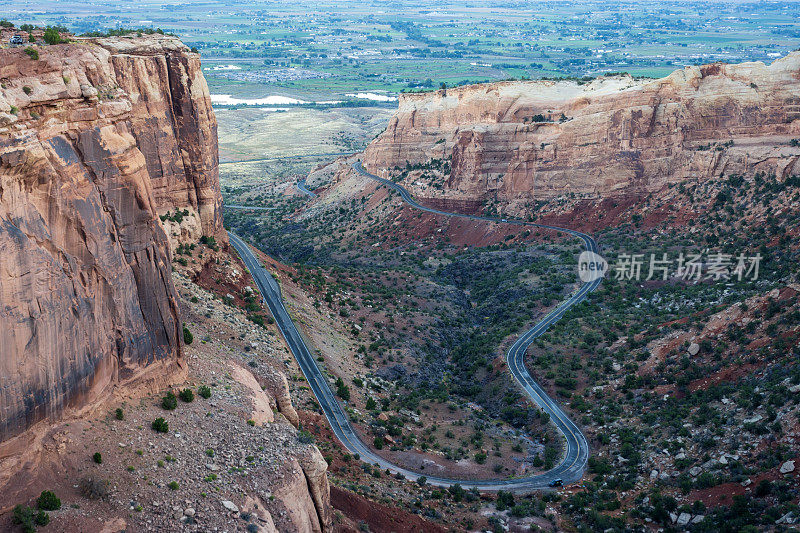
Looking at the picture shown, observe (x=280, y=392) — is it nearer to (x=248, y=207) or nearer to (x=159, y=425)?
(x=159, y=425)

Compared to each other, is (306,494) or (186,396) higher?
(186,396)

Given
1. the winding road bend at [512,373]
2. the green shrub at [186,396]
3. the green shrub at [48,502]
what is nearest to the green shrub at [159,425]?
the green shrub at [186,396]

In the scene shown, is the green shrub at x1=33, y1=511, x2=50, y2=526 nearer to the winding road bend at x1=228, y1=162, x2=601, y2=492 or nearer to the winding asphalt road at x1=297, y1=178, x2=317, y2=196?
the winding road bend at x1=228, y1=162, x2=601, y2=492

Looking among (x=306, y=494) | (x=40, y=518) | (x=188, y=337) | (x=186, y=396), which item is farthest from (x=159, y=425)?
(x=188, y=337)

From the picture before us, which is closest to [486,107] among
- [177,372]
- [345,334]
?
[345,334]

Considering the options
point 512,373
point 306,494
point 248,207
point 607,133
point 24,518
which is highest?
point 607,133

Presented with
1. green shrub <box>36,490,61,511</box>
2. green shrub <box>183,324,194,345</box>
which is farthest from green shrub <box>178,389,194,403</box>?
green shrub <box>36,490,61,511</box>

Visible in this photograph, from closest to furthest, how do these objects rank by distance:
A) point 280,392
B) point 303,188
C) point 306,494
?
point 306,494, point 280,392, point 303,188
